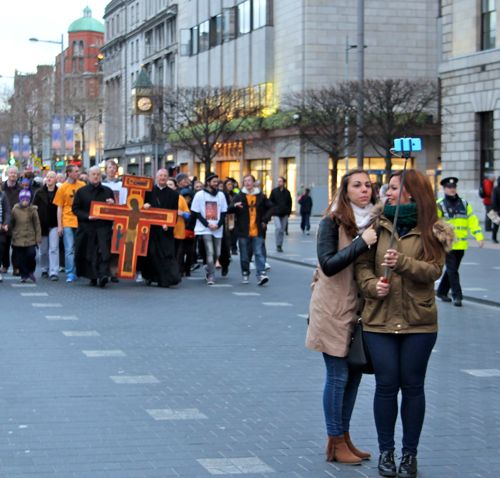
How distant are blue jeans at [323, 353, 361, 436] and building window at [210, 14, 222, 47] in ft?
211

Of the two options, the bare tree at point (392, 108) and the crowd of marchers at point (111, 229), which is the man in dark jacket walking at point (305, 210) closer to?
the bare tree at point (392, 108)

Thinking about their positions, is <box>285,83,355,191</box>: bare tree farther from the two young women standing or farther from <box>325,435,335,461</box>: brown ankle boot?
the two young women standing

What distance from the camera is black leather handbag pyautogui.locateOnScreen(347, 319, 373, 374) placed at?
6551 mm

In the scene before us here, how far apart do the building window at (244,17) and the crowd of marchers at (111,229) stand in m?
46.4

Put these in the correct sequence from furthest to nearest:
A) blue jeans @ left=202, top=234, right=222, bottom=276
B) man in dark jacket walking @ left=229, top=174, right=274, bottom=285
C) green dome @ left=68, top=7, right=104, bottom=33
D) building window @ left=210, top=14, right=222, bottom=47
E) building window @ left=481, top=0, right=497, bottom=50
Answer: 1. green dome @ left=68, top=7, right=104, bottom=33
2. building window @ left=210, top=14, right=222, bottom=47
3. building window @ left=481, top=0, right=497, bottom=50
4. man in dark jacket walking @ left=229, top=174, right=274, bottom=285
5. blue jeans @ left=202, top=234, right=222, bottom=276

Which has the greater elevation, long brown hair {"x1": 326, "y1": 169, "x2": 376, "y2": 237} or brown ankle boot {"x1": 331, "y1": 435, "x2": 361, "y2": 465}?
long brown hair {"x1": 326, "y1": 169, "x2": 376, "y2": 237}

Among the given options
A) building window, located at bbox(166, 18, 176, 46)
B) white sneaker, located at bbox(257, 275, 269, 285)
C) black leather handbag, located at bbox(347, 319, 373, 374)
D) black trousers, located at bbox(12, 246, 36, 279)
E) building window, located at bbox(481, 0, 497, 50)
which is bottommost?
white sneaker, located at bbox(257, 275, 269, 285)

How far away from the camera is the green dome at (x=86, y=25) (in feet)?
436

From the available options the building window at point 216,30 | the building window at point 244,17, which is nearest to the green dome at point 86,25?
the building window at point 216,30

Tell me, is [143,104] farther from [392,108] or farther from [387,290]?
[387,290]

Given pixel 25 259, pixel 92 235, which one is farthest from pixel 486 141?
pixel 25 259

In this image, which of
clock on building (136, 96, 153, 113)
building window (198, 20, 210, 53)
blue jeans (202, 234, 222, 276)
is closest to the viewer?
blue jeans (202, 234, 222, 276)

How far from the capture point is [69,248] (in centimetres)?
1923

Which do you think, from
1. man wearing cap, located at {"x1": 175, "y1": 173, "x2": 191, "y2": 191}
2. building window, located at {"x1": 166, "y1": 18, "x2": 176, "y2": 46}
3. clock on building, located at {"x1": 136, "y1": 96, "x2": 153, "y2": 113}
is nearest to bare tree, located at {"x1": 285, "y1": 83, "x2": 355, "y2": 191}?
clock on building, located at {"x1": 136, "y1": 96, "x2": 153, "y2": 113}
